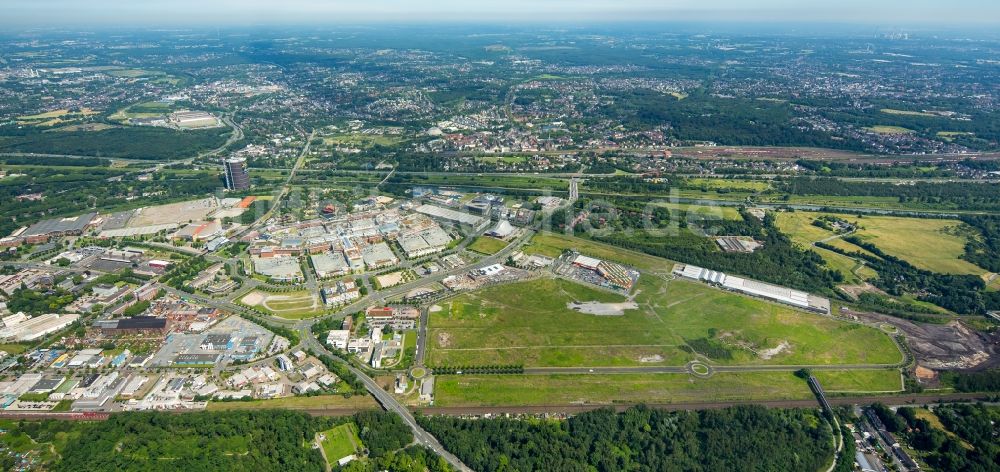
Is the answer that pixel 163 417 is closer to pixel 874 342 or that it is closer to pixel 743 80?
pixel 874 342

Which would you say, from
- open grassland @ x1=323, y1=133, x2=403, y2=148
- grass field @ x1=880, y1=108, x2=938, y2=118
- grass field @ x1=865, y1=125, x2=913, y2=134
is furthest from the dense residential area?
grass field @ x1=880, y1=108, x2=938, y2=118

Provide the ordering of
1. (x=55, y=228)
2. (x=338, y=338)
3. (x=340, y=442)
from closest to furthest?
1. (x=340, y=442)
2. (x=338, y=338)
3. (x=55, y=228)

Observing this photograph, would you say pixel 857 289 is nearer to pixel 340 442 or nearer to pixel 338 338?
pixel 338 338

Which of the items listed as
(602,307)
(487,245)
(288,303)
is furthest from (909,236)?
(288,303)

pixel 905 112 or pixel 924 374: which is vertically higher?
pixel 905 112

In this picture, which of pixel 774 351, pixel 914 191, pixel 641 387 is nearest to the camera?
pixel 641 387

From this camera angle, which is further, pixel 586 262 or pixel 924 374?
pixel 586 262

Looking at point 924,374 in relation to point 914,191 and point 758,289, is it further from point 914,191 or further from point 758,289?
point 914,191

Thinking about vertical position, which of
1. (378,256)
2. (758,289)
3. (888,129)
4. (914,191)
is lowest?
(758,289)
